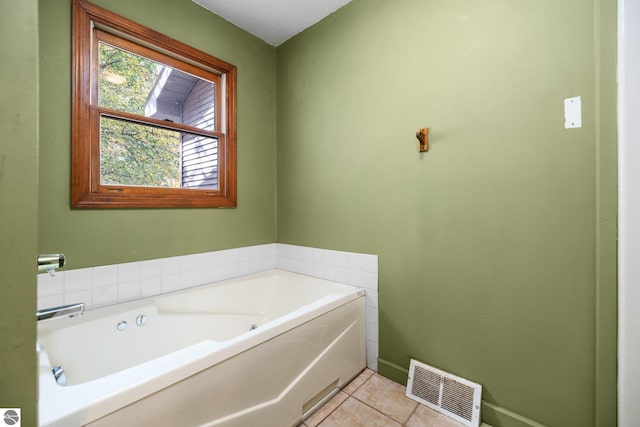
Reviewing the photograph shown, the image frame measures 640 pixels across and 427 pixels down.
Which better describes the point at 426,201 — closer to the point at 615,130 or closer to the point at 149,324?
the point at 615,130

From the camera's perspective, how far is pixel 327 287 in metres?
2.05

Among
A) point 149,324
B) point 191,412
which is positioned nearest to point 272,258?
point 149,324

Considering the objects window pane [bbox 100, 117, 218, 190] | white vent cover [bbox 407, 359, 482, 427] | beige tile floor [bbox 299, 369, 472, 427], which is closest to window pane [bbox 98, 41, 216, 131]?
window pane [bbox 100, 117, 218, 190]

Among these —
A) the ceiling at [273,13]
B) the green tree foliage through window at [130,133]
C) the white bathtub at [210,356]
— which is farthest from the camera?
the ceiling at [273,13]

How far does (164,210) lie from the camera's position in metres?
1.90

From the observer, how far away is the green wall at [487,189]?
3.99 feet

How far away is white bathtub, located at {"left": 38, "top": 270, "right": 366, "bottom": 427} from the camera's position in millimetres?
901

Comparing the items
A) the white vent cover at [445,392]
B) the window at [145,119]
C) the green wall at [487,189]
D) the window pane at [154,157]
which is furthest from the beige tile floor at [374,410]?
the window pane at [154,157]

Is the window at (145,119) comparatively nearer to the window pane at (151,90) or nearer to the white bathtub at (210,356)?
the window pane at (151,90)

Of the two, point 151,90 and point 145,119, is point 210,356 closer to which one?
point 145,119

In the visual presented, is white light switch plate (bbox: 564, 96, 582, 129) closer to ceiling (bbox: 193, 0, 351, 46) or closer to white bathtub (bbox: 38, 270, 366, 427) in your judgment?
white bathtub (bbox: 38, 270, 366, 427)

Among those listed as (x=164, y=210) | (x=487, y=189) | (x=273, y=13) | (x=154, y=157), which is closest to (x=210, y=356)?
(x=164, y=210)

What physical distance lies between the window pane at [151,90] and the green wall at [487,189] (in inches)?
39.9

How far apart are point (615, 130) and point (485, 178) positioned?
506mm
